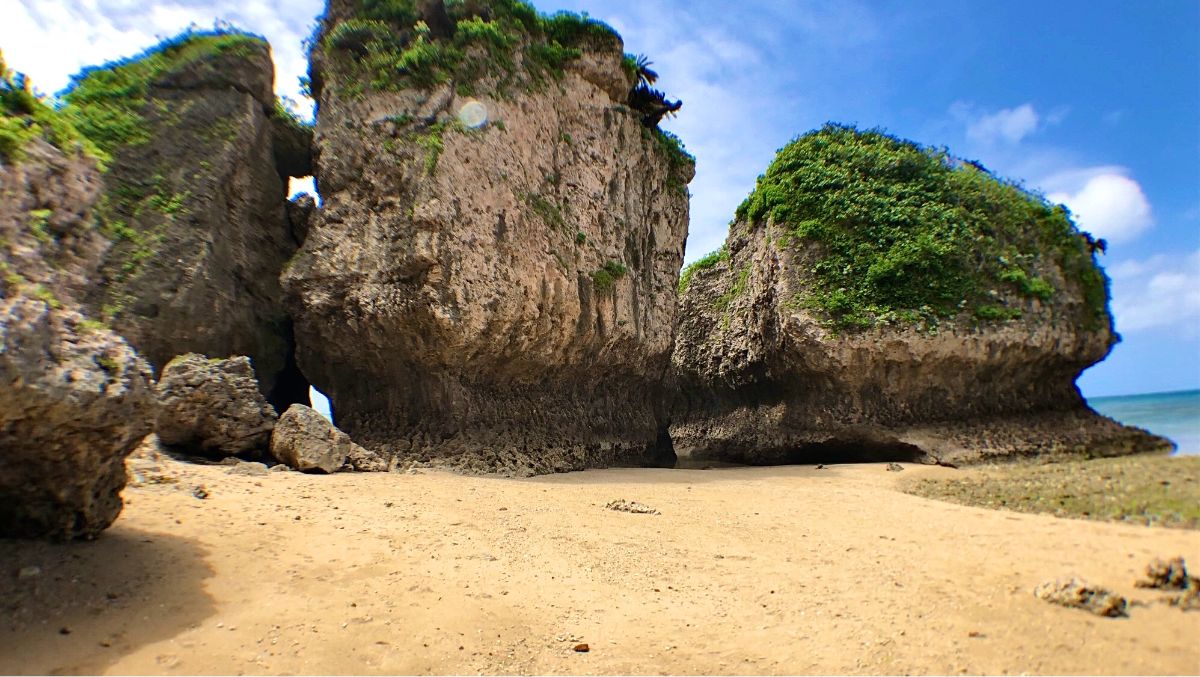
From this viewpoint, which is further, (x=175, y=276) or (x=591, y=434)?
(x=591, y=434)

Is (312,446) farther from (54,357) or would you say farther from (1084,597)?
(1084,597)

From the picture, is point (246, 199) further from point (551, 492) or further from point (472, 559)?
point (472, 559)

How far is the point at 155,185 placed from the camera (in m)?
10.4

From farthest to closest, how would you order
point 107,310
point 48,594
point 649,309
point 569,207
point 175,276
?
point 649,309 < point 569,207 < point 175,276 < point 107,310 < point 48,594

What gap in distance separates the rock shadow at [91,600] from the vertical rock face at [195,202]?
7070 millimetres

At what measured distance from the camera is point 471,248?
10.5 m

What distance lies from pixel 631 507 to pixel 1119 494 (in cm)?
434

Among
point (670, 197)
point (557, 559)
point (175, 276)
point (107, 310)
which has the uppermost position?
point (670, 197)

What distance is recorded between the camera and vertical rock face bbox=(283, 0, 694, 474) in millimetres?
10312

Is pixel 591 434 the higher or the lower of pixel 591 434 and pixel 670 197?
the lower

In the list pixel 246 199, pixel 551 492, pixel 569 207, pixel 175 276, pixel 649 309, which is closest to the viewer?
pixel 551 492

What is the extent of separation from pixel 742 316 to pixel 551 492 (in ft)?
35.3

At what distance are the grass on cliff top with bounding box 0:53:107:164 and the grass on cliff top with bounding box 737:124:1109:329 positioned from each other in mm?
13266

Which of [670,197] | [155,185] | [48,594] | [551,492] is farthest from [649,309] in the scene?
[48,594]
